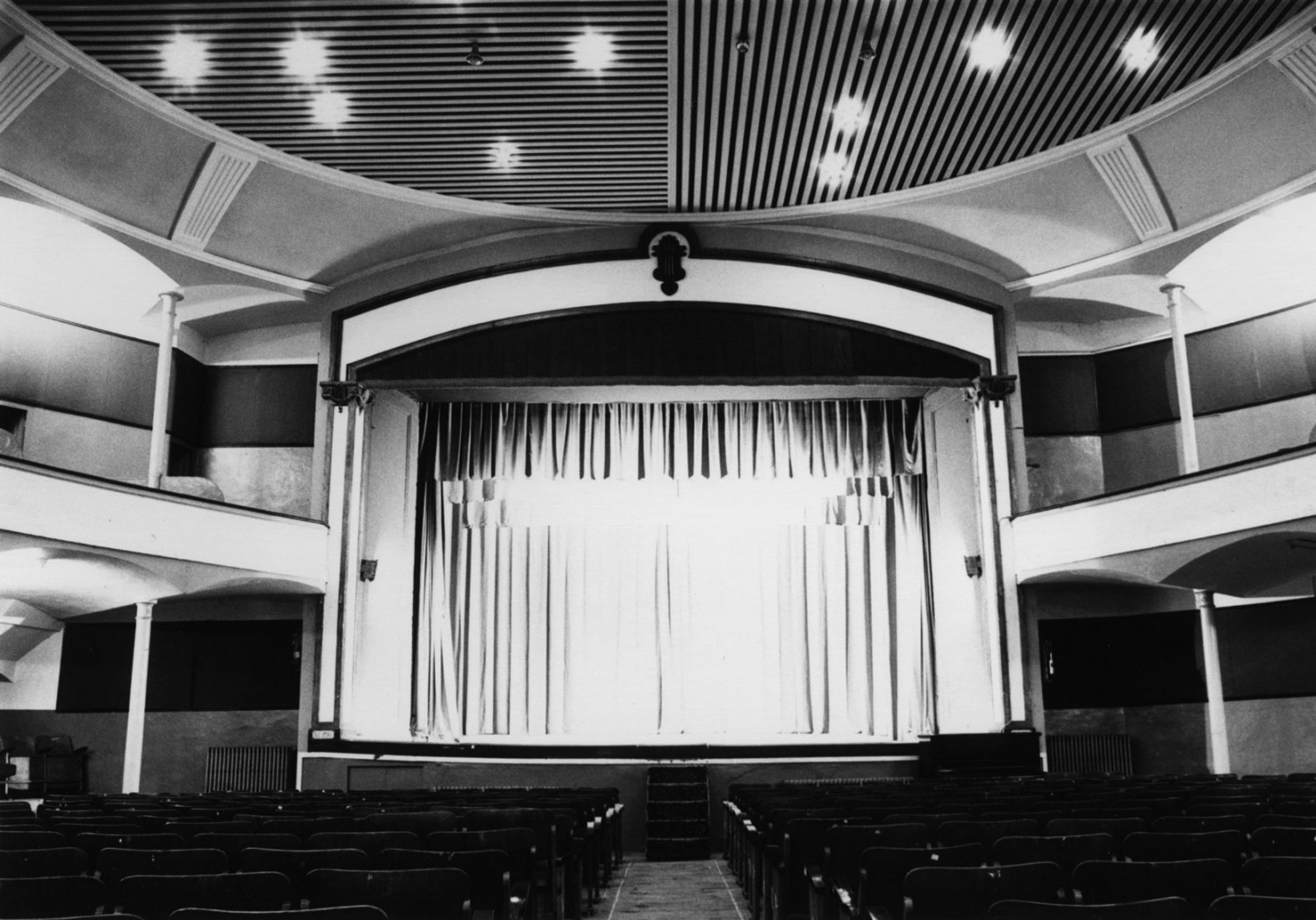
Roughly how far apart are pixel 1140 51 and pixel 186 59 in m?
8.26

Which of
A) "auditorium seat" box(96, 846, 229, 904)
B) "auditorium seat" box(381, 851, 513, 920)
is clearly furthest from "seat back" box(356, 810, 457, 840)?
"auditorium seat" box(96, 846, 229, 904)

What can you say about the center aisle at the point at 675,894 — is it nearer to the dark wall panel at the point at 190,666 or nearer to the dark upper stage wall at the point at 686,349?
the dark upper stage wall at the point at 686,349

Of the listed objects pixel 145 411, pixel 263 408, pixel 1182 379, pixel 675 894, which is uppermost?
pixel 263 408

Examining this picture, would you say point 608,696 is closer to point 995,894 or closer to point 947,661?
point 947,661

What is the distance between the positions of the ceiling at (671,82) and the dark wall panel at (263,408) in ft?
12.2

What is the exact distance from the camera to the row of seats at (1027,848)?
340 centimetres

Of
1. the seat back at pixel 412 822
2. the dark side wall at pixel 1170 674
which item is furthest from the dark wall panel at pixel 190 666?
the seat back at pixel 412 822

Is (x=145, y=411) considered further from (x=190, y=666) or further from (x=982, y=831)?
(x=982, y=831)

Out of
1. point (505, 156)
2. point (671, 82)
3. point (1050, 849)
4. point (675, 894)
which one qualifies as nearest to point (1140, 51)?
point (671, 82)

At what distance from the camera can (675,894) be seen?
8070mm

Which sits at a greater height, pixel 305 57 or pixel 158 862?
pixel 305 57

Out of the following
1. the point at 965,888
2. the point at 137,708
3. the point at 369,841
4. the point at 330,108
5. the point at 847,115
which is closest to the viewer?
the point at 965,888

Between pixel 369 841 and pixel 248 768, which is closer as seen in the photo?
pixel 369 841

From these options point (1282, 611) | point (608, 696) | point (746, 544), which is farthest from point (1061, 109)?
point (608, 696)
